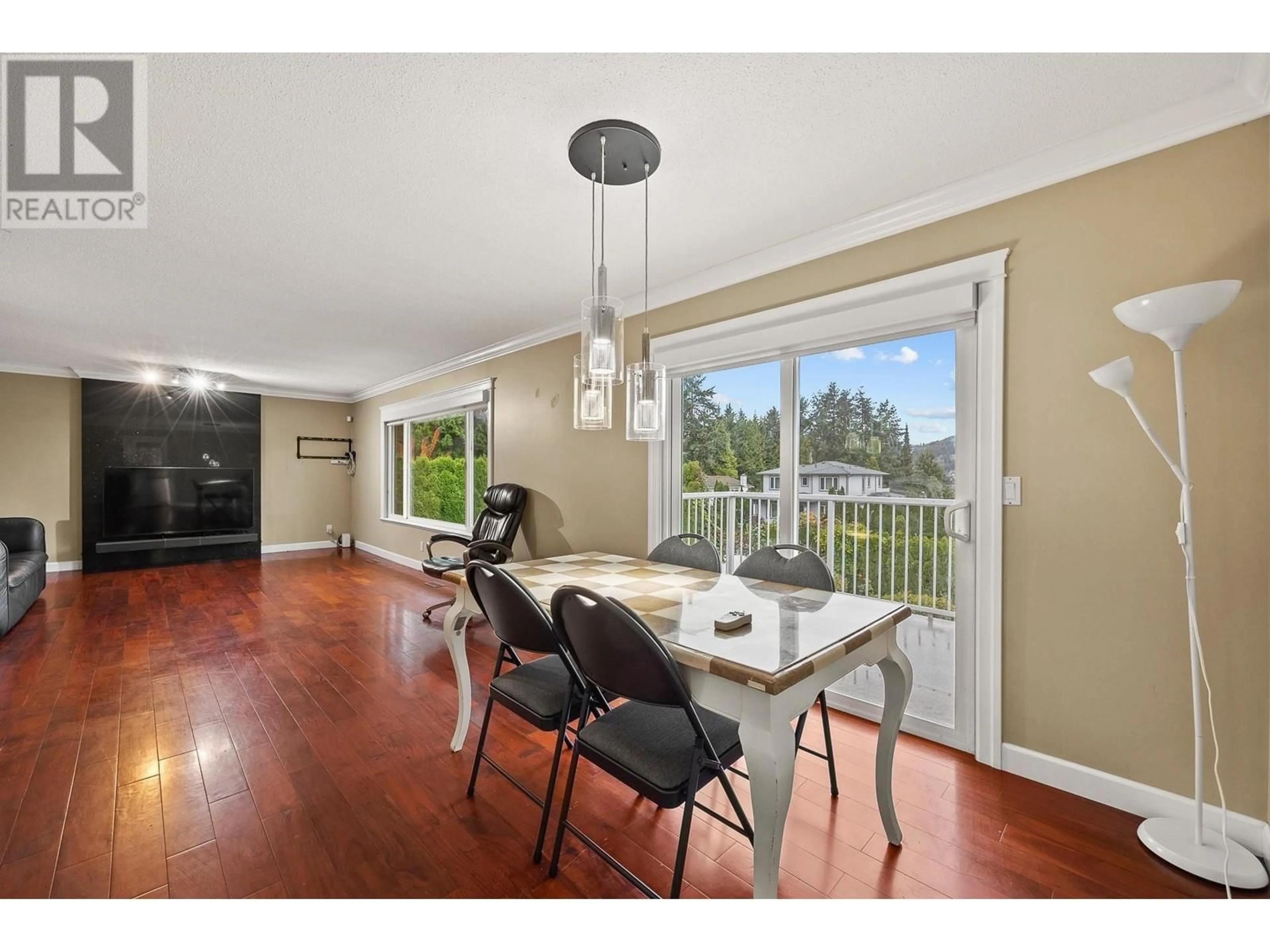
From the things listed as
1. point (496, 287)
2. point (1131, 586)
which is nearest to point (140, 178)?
point (496, 287)

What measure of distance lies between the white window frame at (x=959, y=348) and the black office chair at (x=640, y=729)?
1.25 metres

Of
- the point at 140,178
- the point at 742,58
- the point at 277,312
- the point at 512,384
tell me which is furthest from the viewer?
the point at 512,384

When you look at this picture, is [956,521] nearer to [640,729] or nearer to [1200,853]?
[1200,853]

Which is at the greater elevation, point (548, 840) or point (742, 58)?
point (742, 58)

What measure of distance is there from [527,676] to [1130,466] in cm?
221

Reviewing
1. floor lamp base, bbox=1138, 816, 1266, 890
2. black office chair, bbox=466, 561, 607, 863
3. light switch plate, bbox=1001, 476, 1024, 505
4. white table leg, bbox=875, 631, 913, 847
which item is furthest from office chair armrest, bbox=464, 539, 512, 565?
floor lamp base, bbox=1138, 816, 1266, 890

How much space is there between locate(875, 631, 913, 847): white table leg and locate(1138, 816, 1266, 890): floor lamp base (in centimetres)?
73

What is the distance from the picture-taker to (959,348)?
220cm

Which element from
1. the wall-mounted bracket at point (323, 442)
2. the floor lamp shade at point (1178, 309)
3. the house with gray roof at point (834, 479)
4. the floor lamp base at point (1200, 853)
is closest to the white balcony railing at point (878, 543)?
the house with gray roof at point (834, 479)

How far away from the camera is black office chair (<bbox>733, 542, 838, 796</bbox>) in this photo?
1943 millimetres

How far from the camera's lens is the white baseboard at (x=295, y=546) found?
7336 mm
